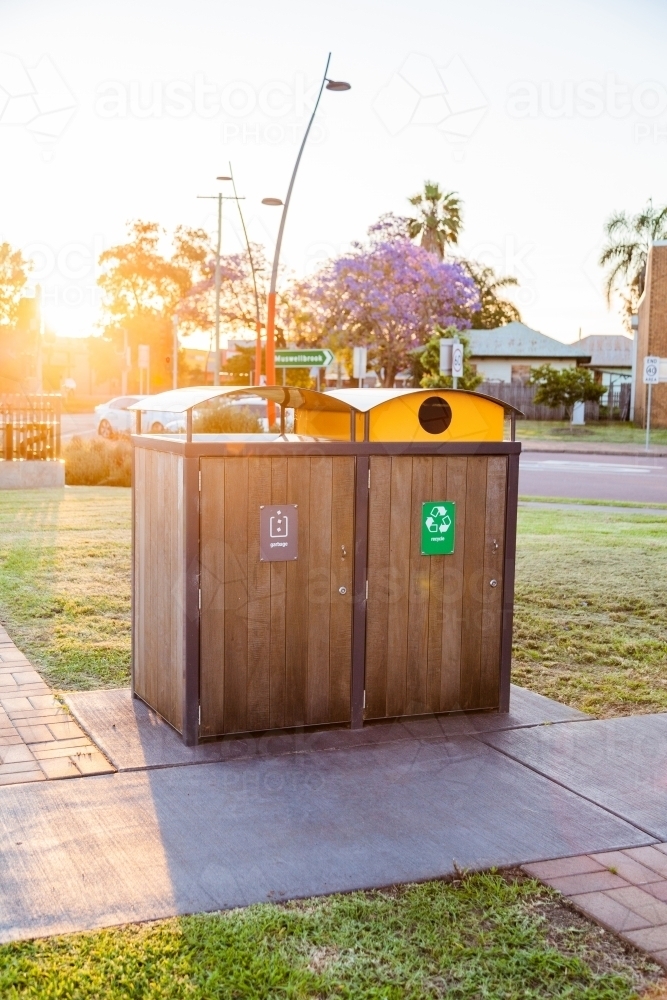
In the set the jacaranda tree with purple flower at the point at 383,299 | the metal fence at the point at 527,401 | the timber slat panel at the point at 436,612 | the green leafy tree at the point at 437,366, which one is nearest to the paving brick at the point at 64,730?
the timber slat panel at the point at 436,612

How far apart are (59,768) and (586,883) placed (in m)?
2.23

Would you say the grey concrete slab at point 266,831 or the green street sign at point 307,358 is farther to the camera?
the green street sign at point 307,358

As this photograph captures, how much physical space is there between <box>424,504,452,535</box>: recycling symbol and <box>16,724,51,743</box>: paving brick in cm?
204

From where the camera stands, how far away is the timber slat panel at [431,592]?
506cm

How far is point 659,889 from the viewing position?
11.6 feet

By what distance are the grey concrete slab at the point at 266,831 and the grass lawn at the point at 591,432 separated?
2908cm

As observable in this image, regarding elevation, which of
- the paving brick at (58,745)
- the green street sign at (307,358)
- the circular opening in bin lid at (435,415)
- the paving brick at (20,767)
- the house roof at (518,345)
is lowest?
the paving brick at (58,745)

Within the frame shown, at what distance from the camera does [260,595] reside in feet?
15.9

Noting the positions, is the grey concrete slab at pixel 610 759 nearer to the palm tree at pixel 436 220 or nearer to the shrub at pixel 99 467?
the shrub at pixel 99 467

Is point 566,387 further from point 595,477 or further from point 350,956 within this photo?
point 350,956

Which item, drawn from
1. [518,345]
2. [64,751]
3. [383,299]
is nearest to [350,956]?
[64,751]

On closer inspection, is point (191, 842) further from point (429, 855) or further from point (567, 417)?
point (567, 417)

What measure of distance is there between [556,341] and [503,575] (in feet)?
181

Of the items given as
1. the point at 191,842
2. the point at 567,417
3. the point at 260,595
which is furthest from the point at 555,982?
the point at 567,417
